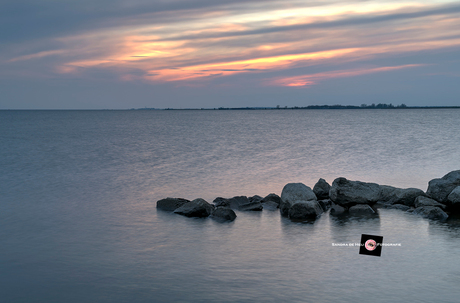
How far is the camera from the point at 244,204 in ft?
60.1

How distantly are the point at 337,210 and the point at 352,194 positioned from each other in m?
1.04

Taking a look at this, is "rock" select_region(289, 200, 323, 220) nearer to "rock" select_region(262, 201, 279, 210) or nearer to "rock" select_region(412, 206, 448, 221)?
"rock" select_region(262, 201, 279, 210)

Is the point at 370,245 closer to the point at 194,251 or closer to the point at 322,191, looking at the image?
the point at 194,251

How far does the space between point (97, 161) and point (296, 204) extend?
25.2m

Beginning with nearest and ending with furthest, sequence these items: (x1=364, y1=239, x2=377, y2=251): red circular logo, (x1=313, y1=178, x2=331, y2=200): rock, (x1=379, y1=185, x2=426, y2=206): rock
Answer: (x1=364, y1=239, x2=377, y2=251): red circular logo, (x1=379, y1=185, x2=426, y2=206): rock, (x1=313, y1=178, x2=331, y2=200): rock

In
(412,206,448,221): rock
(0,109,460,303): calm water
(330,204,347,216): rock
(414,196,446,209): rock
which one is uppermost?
(414,196,446,209): rock

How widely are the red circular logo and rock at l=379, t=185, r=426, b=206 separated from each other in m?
5.76

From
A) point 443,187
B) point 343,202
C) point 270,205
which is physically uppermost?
point 443,187

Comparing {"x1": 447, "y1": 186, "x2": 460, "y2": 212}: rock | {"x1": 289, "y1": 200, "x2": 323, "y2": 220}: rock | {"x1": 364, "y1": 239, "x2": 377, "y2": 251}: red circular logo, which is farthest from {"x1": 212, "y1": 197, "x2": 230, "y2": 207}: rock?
{"x1": 447, "y1": 186, "x2": 460, "y2": 212}: rock

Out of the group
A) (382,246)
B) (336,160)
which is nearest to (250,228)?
(382,246)

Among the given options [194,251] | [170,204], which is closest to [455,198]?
[194,251]

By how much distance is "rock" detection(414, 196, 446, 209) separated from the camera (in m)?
17.6

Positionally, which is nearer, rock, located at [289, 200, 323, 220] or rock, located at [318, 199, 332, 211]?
rock, located at [289, 200, 323, 220]

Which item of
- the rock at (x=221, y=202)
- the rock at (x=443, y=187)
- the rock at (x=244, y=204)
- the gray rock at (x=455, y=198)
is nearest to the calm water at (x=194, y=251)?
the rock at (x=244, y=204)
